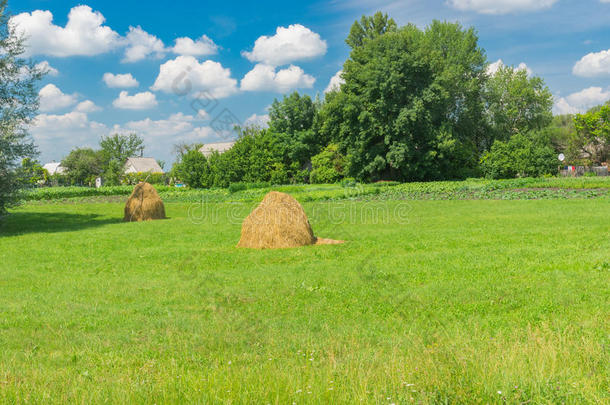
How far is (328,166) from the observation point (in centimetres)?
6059

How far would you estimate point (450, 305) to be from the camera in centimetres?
780

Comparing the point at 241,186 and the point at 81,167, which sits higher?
the point at 81,167

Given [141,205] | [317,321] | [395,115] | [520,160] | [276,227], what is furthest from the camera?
[520,160]

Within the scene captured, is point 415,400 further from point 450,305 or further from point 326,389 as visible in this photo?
point 450,305

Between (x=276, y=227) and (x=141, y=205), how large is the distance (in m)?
13.3

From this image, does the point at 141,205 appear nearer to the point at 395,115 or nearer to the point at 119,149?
the point at 395,115

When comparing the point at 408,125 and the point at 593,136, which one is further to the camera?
the point at 593,136

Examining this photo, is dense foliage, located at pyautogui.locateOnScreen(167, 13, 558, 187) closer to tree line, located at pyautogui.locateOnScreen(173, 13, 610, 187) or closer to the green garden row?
tree line, located at pyautogui.locateOnScreen(173, 13, 610, 187)

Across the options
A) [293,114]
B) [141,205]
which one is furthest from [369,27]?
[141,205]

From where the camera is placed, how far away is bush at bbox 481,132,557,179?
182 ft

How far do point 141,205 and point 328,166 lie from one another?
38.1 meters

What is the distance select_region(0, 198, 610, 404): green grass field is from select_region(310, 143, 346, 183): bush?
146 feet

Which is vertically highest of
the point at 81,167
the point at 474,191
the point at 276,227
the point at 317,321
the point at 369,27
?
the point at 369,27

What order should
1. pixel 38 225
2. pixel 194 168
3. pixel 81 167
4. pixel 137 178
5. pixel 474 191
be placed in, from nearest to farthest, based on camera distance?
pixel 38 225, pixel 474 191, pixel 194 168, pixel 137 178, pixel 81 167
